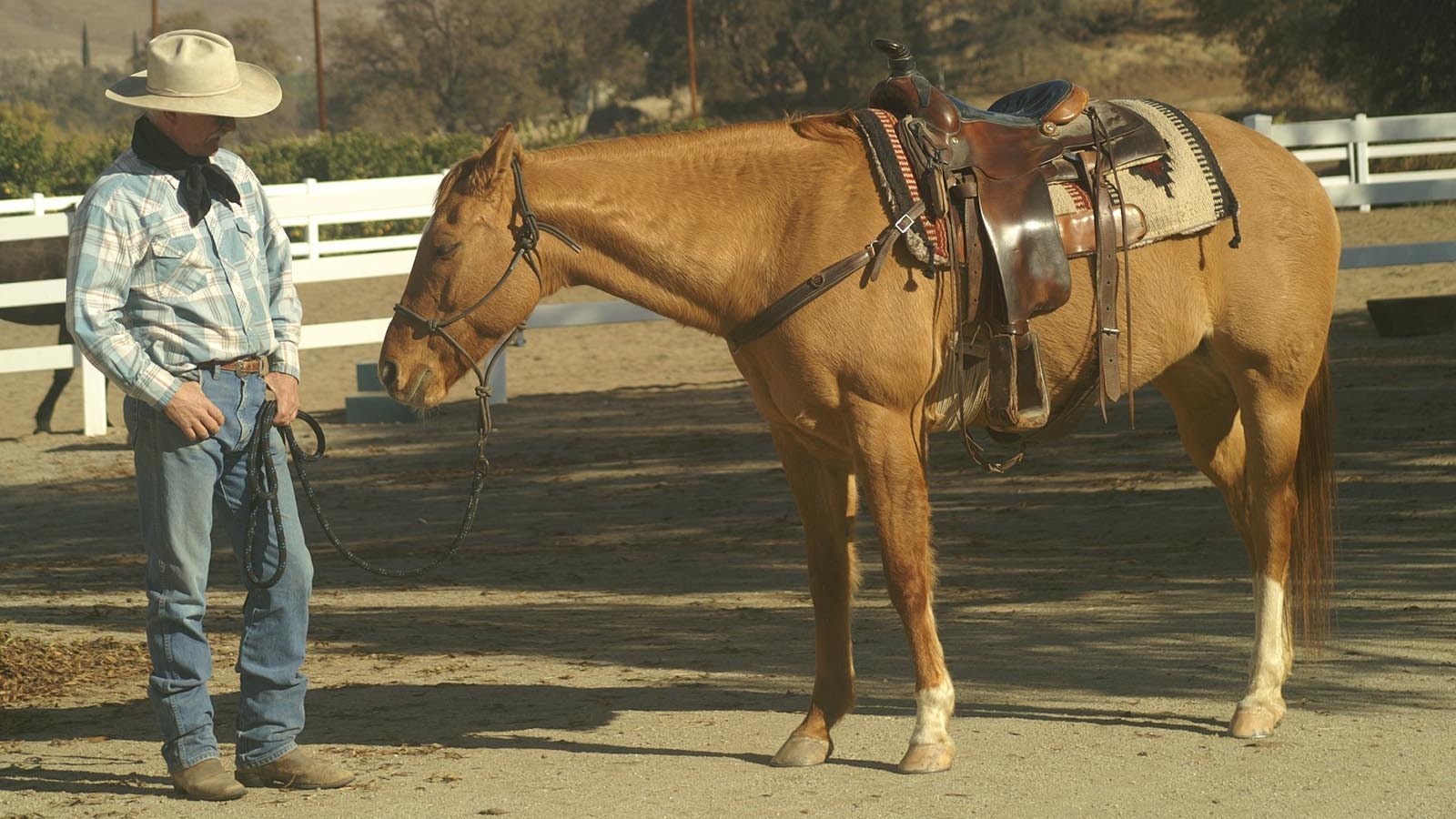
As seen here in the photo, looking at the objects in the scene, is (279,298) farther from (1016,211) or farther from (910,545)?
(1016,211)

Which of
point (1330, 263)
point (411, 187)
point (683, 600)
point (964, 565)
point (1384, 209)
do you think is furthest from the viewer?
point (1384, 209)

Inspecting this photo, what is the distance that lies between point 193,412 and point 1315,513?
3609 millimetres

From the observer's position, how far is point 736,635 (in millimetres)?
6348

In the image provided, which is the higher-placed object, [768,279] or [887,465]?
[768,279]

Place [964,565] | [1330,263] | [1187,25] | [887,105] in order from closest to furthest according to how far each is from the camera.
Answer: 1. [887,105]
2. [1330,263]
3. [964,565]
4. [1187,25]

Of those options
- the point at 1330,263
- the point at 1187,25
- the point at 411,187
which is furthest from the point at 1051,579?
the point at 1187,25

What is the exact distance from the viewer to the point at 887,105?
4.83 meters

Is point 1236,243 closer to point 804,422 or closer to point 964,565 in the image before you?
point 804,422

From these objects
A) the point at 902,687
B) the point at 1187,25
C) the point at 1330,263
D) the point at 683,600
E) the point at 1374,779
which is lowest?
the point at 1187,25

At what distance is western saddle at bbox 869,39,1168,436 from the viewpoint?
4574mm

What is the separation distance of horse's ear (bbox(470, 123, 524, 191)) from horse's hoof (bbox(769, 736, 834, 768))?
6.18 ft

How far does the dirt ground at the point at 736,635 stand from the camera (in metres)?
4.45

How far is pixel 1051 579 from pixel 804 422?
3.00 metres

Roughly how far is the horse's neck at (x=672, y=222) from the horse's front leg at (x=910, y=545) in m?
0.51
